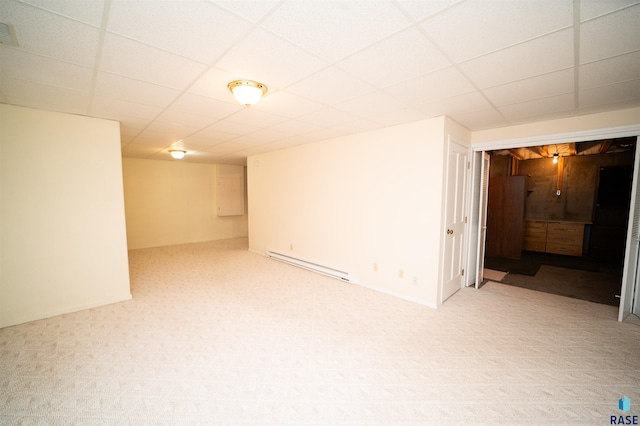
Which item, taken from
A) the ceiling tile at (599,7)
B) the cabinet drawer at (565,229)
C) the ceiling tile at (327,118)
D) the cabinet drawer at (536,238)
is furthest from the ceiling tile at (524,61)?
the cabinet drawer at (536,238)

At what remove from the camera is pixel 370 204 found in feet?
13.2

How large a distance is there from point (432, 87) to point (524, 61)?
663 millimetres

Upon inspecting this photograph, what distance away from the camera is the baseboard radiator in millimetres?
4442

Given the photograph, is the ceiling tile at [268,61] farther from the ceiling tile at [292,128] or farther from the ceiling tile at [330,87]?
the ceiling tile at [292,128]

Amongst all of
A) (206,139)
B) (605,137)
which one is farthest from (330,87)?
(605,137)

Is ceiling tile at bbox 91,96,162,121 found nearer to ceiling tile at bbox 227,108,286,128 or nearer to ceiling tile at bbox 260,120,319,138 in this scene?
ceiling tile at bbox 227,108,286,128

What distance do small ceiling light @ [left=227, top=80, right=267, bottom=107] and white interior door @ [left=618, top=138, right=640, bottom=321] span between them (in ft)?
13.8

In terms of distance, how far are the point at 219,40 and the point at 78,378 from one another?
2.84m

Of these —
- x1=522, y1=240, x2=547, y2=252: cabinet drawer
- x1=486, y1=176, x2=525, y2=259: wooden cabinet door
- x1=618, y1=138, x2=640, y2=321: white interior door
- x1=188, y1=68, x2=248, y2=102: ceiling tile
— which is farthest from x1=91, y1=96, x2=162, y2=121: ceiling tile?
x1=522, y1=240, x2=547, y2=252: cabinet drawer

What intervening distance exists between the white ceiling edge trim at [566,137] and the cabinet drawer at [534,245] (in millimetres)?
4507

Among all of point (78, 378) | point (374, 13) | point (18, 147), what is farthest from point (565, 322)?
point (18, 147)

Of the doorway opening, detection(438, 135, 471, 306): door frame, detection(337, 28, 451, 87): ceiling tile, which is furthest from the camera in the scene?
the doorway opening

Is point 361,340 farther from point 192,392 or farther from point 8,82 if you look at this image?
point 8,82

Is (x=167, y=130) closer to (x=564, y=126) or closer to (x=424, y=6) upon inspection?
(x=424, y=6)
